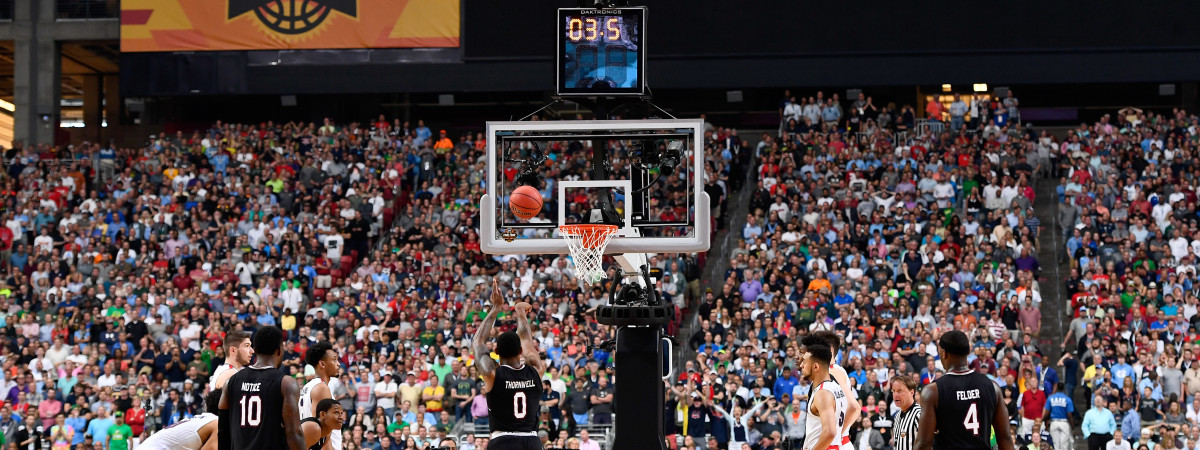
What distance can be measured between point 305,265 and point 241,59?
7146mm

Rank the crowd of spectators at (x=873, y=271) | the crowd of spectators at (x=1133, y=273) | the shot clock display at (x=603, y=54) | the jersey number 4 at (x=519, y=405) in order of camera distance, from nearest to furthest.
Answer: the jersey number 4 at (x=519, y=405) < the shot clock display at (x=603, y=54) < the crowd of spectators at (x=1133, y=273) < the crowd of spectators at (x=873, y=271)

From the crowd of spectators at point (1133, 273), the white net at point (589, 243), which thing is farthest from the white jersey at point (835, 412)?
the crowd of spectators at point (1133, 273)

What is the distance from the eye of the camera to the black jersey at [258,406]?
9695 mm

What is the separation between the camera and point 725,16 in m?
29.6

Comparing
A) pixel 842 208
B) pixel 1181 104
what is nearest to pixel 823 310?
pixel 842 208

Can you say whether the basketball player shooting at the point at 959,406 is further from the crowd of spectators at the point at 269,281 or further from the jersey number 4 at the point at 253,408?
the crowd of spectators at the point at 269,281

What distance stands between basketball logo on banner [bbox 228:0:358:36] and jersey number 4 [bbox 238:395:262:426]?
2181cm

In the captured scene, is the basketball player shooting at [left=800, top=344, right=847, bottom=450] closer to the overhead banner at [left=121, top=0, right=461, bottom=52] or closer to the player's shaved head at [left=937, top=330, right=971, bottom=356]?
the player's shaved head at [left=937, top=330, right=971, bottom=356]

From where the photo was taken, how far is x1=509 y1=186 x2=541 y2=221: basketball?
12.5 m

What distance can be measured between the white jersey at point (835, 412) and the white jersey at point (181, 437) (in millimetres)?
4341

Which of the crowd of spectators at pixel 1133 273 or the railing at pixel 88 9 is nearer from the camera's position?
the crowd of spectators at pixel 1133 273

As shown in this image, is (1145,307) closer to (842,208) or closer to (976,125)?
(842,208)

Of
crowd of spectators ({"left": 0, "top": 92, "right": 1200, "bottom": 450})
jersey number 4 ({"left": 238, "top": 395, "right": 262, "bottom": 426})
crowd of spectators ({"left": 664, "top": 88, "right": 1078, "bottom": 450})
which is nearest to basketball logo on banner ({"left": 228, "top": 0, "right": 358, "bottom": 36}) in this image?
crowd of spectators ({"left": 0, "top": 92, "right": 1200, "bottom": 450})

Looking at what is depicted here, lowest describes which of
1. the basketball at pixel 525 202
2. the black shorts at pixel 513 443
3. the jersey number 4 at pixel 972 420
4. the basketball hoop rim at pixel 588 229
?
the black shorts at pixel 513 443
